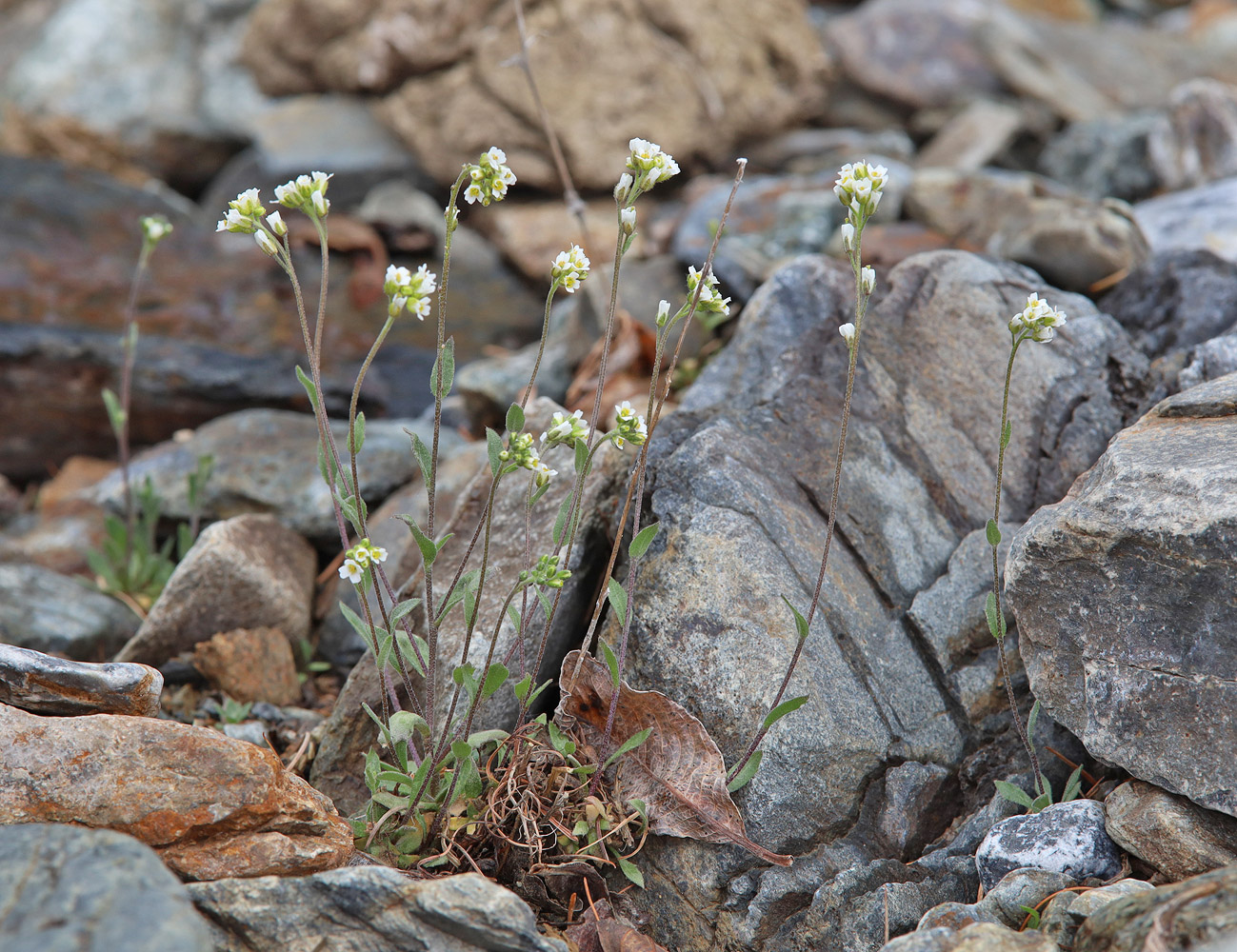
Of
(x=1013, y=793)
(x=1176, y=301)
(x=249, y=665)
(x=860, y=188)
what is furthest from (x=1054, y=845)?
(x=249, y=665)

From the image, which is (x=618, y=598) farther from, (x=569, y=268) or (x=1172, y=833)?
(x=1172, y=833)

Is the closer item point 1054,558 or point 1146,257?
point 1054,558

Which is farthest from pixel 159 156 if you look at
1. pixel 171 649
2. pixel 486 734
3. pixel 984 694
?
pixel 984 694

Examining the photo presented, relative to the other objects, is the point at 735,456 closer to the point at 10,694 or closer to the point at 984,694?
the point at 984,694

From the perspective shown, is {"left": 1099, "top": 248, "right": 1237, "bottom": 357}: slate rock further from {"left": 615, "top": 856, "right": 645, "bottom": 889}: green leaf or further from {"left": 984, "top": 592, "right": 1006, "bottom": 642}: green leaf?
{"left": 615, "top": 856, "right": 645, "bottom": 889}: green leaf

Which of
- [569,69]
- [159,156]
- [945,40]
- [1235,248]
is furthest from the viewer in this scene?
[159,156]

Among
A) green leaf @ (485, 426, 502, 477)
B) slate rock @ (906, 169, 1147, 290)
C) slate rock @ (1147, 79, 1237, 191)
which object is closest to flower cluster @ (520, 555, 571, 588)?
green leaf @ (485, 426, 502, 477)

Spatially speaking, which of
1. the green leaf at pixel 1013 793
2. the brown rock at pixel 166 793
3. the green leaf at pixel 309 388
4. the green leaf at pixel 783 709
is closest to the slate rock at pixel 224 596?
the brown rock at pixel 166 793
